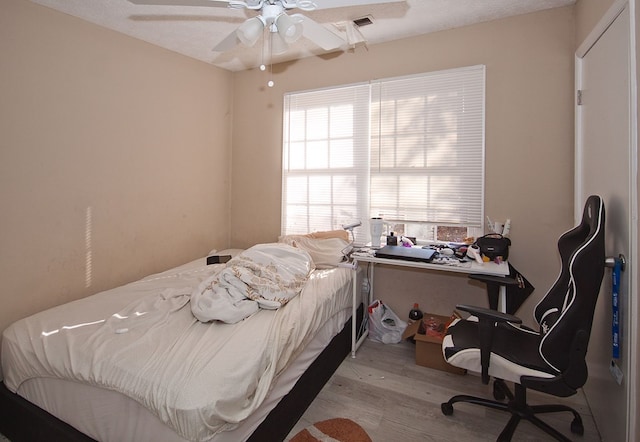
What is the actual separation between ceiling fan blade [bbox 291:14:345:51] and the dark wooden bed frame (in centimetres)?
201

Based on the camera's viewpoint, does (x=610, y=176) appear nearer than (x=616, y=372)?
No

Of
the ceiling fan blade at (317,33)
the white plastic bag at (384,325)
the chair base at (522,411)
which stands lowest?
the chair base at (522,411)

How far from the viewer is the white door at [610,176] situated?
1.46 m

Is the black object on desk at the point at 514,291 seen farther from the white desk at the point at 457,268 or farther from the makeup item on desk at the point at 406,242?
the makeup item on desk at the point at 406,242

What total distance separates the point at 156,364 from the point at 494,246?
2.22 metres

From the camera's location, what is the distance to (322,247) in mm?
2859

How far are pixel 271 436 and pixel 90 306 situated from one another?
4.51ft

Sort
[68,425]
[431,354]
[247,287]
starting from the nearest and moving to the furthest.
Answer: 1. [68,425]
2. [247,287]
3. [431,354]

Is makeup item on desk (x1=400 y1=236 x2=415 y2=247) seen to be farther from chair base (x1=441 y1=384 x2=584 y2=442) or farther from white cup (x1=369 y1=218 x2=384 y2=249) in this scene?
chair base (x1=441 y1=384 x2=584 y2=442)

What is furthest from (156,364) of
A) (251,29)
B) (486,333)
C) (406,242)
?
(406,242)

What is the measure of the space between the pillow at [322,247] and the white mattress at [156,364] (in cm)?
66

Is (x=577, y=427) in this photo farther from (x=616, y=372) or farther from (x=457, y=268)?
(x=457, y=268)

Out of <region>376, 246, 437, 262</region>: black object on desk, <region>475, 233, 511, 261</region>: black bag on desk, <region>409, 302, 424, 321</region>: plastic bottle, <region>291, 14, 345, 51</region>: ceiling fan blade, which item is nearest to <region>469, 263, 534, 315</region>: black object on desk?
<region>475, 233, 511, 261</region>: black bag on desk

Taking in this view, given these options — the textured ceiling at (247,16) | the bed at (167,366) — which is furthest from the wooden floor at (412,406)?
the textured ceiling at (247,16)
